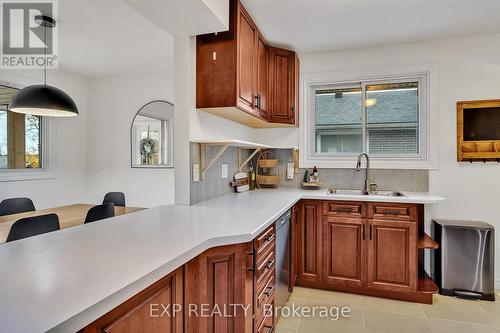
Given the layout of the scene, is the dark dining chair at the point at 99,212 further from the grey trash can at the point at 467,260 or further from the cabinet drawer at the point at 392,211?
the grey trash can at the point at 467,260

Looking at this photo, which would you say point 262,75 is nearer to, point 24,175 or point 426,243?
point 426,243

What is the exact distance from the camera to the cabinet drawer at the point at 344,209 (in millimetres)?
2559

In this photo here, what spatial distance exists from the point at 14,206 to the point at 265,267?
272 centimetres

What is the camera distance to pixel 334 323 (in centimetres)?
214

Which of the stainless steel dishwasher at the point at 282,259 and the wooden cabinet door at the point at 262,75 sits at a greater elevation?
the wooden cabinet door at the point at 262,75

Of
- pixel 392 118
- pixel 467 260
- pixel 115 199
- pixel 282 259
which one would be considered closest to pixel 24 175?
pixel 115 199

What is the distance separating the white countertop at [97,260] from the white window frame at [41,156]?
8.84ft

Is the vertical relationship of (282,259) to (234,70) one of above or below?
below

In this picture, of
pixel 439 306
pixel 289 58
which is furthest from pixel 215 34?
pixel 439 306

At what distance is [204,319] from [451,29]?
124 inches

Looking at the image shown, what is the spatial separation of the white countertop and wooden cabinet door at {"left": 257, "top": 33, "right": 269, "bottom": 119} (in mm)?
1243

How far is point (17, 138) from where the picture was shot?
3.59m

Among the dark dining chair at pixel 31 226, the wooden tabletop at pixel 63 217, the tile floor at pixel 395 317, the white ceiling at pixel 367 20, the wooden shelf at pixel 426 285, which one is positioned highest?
the white ceiling at pixel 367 20

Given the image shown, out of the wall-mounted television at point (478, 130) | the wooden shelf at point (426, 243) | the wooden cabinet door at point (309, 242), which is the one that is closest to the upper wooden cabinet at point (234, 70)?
the wooden cabinet door at point (309, 242)
